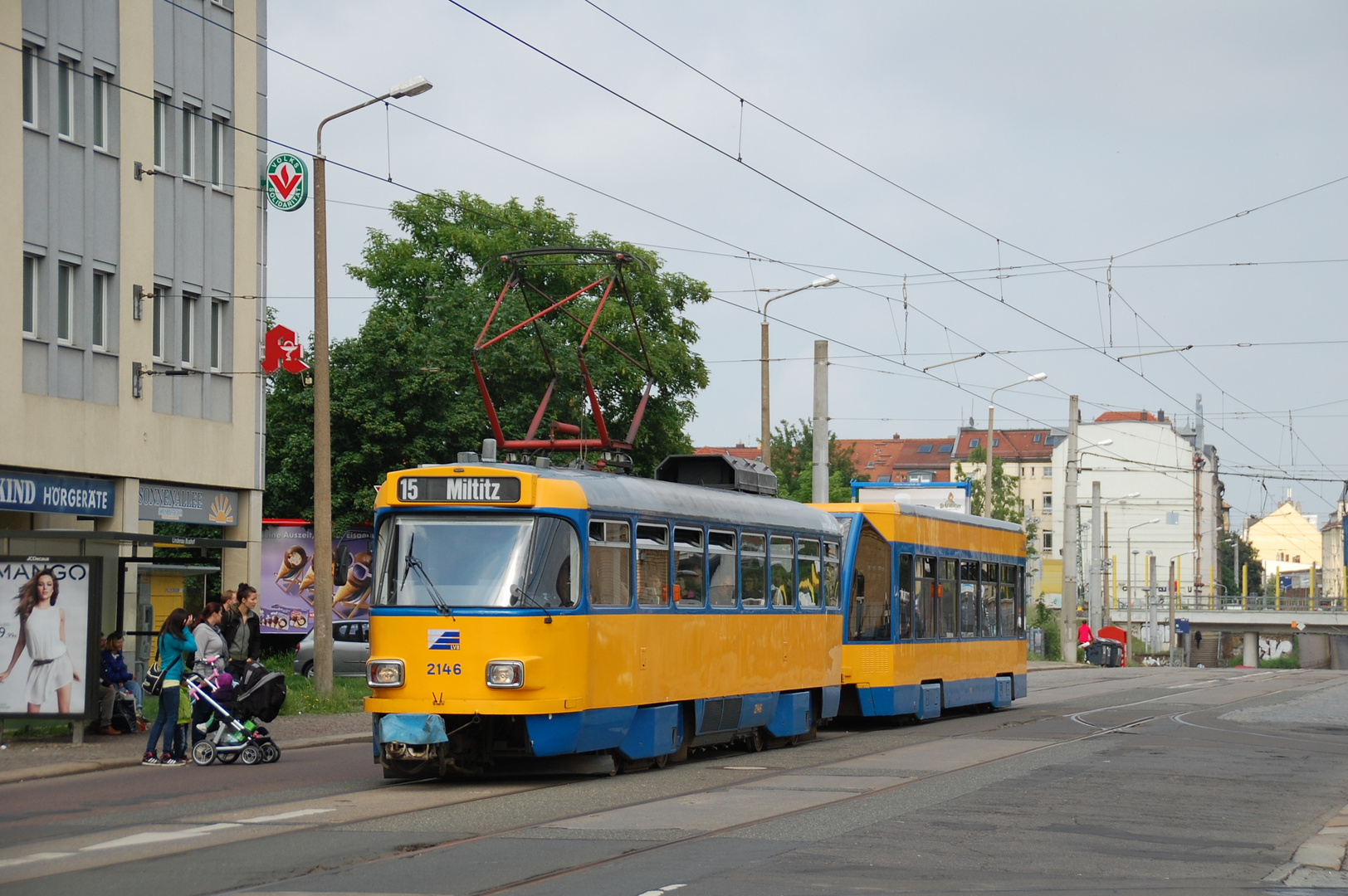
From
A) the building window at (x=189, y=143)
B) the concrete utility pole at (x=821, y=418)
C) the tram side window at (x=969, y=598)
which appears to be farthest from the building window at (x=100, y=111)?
the tram side window at (x=969, y=598)

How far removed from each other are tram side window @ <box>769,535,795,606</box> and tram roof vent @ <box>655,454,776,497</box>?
2.46 feet

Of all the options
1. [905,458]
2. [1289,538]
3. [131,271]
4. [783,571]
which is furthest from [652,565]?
[1289,538]

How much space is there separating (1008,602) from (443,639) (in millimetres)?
15871

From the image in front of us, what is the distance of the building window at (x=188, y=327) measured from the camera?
95.1 feet

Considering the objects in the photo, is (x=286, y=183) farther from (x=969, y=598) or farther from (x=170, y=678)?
(x=969, y=598)

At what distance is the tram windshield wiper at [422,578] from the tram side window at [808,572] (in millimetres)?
6257

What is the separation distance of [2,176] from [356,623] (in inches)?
435

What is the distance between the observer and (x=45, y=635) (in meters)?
18.0

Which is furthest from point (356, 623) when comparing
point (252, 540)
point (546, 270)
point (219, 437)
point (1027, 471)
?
point (1027, 471)

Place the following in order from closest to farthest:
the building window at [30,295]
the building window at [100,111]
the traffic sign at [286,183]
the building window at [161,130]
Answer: the building window at [30,295], the traffic sign at [286,183], the building window at [100,111], the building window at [161,130]

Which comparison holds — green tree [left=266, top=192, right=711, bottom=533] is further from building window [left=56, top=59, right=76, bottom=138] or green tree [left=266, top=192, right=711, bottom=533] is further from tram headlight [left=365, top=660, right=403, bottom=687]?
tram headlight [left=365, top=660, right=403, bottom=687]

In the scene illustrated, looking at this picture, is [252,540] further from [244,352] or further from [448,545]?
[448,545]

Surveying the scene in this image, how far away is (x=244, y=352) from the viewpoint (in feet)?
98.8

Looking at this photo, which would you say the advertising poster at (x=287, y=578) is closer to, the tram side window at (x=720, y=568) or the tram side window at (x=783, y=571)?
the tram side window at (x=783, y=571)
